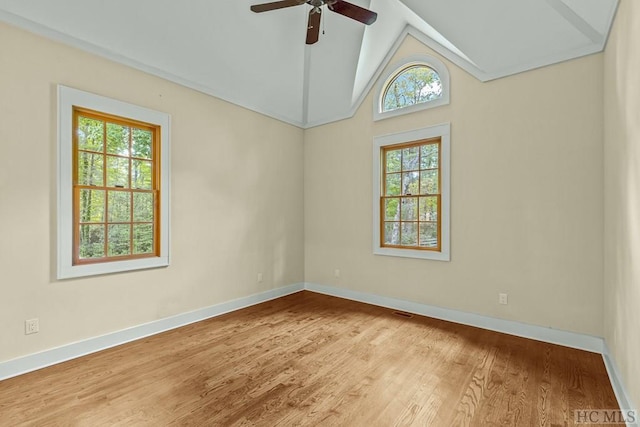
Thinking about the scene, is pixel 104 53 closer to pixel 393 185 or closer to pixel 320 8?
pixel 320 8

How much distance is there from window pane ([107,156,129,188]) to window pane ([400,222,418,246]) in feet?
11.4

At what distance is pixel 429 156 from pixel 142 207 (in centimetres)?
357

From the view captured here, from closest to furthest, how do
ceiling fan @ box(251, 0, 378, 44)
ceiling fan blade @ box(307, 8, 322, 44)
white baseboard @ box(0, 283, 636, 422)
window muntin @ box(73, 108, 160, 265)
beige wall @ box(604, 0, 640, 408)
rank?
beige wall @ box(604, 0, 640, 408) < white baseboard @ box(0, 283, 636, 422) < ceiling fan @ box(251, 0, 378, 44) < ceiling fan blade @ box(307, 8, 322, 44) < window muntin @ box(73, 108, 160, 265)

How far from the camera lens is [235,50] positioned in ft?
11.8

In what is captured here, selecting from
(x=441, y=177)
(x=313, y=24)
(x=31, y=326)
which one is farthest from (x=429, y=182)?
(x=31, y=326)

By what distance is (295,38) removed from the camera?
12.7 feet

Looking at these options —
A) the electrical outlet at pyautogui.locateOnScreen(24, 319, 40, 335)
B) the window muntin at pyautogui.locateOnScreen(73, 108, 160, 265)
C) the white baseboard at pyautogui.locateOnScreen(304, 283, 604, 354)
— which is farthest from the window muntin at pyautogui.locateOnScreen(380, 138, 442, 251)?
the electrical outlet at pyautogui.locateOnScreen(24, 319, 40, 335)

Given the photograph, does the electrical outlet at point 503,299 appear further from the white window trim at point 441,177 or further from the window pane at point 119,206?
the window pane at point 119,206

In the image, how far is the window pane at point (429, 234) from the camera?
3.86 meters

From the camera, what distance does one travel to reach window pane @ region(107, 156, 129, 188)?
9.99 ft

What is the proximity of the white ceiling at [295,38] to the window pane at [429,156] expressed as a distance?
3.14ft

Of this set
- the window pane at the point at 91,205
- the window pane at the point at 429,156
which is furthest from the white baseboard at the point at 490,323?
the window pane at the point at 91,205

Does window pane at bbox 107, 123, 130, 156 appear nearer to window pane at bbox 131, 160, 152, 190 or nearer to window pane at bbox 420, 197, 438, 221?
window pane at bbox 131, 160, 152, 190

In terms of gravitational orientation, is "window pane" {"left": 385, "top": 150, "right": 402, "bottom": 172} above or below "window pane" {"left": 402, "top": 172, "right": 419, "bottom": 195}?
above
